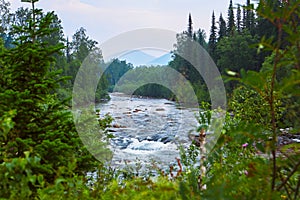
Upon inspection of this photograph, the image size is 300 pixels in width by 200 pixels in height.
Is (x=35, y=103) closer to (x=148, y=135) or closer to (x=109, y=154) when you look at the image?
(x=109, y=154)

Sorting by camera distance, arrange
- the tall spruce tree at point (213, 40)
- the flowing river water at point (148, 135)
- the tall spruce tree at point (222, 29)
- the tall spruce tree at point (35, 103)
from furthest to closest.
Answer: the tall spruce tree at point (222, 29), the tall spruce tree at point (213, 40), the flowing river water at point (148, 135), the tall spruce tree at point (35, 103)

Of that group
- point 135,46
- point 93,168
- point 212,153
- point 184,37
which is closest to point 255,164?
point 212,153

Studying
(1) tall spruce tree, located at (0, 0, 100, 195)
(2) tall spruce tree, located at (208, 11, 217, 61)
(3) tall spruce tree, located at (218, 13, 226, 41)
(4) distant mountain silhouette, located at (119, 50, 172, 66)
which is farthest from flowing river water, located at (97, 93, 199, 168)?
(3) tall spruce tree, located at (218, 13, 226, 41)

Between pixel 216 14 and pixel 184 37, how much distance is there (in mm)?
7300

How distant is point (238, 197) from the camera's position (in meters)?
1.04

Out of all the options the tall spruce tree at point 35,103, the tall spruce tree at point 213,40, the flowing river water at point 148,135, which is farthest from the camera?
the tall spruce tree at point 213,40

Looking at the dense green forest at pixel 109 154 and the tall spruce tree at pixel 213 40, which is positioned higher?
the tall spruce tree at pixel 213 40

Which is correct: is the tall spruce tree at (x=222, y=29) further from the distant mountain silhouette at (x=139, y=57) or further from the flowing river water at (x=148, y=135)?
the distant mountain silhouette at (x=139, y=57)

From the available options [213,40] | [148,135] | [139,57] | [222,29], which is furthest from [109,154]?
[222,29]

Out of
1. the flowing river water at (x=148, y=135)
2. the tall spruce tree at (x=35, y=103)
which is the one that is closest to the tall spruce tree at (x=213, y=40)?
the flowing river water at (x=148, y=135)

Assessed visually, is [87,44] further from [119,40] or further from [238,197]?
[238,197]

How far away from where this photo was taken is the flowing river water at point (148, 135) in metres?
9.39

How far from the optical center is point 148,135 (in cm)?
1283

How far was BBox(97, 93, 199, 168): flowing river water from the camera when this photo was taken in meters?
9.39
